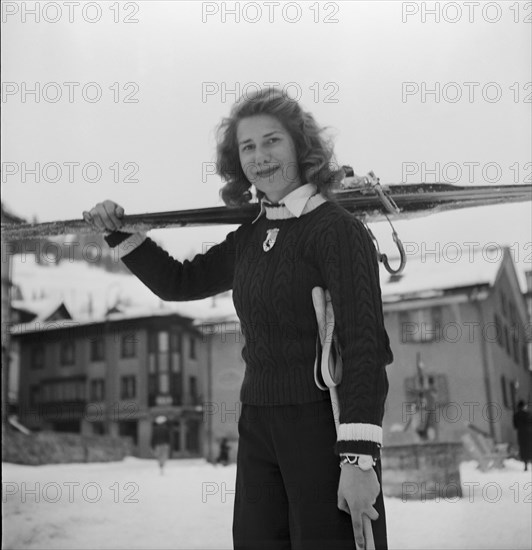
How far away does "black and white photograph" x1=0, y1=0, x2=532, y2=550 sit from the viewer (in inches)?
74.1

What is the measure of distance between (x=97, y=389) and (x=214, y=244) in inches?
27.5

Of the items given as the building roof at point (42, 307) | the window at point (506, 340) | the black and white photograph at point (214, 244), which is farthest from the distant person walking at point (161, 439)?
the window at point (506, 340)

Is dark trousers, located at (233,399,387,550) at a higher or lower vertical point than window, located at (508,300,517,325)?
lower

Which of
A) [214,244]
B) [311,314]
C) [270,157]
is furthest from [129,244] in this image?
[311,314]

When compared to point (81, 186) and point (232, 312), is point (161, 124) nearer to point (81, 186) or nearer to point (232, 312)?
point (81, 186)

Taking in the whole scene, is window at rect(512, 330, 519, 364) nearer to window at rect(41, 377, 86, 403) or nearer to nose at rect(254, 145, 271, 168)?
nose at rect(254, 145, 271, 168)

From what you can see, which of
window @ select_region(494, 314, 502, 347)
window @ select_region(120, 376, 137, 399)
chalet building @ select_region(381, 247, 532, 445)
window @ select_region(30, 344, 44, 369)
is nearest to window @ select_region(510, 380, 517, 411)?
chalet building @ select_region(381, 247, 532, 445)

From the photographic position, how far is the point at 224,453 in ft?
6.52

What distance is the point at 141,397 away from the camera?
207cm

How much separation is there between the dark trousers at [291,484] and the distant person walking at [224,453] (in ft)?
2.42

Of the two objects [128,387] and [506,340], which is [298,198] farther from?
[128,387]

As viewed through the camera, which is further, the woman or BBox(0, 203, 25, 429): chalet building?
BBox(0, 203, 25, 429): chalet building

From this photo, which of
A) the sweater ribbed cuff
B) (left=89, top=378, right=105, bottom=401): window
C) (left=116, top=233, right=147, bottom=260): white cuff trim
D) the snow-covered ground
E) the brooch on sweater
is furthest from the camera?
(left=89, top=378, right=105, bottom=401): window

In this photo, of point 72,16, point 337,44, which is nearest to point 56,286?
point 72,16
